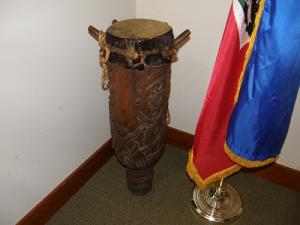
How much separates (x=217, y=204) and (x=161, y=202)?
1.03 ft

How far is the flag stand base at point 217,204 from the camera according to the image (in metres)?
1.53

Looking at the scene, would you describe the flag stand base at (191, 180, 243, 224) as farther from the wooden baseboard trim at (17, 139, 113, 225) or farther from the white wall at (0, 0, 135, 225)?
the white wall at (0, 0, 135, 225)

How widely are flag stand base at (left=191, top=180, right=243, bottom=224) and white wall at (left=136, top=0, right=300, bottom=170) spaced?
0.38 meters

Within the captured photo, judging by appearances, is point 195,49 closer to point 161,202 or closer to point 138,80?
point 138,80

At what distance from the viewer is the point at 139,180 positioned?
5.13 ft

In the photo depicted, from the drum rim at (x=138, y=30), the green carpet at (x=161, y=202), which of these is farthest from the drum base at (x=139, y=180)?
the drum rim at (x=138, y=30)

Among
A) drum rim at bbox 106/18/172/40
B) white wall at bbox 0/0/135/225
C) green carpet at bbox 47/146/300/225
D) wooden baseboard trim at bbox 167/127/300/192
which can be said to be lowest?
green carpet at bbox 47/146/300/225

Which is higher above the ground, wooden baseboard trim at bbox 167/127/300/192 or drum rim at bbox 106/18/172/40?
drum rim at bbox 106/18/172/40

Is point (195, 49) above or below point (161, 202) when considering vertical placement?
above

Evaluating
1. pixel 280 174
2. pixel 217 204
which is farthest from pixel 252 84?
pixel 280 174

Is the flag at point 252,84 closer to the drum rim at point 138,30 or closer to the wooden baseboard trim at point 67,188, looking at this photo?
the drum rim at point 138,30

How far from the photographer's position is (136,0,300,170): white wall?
1.48 m

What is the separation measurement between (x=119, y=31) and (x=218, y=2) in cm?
58

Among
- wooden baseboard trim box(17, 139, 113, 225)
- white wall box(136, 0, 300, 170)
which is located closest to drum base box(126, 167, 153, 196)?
wooden baseboard trim box(17, 139, 113, 225)
